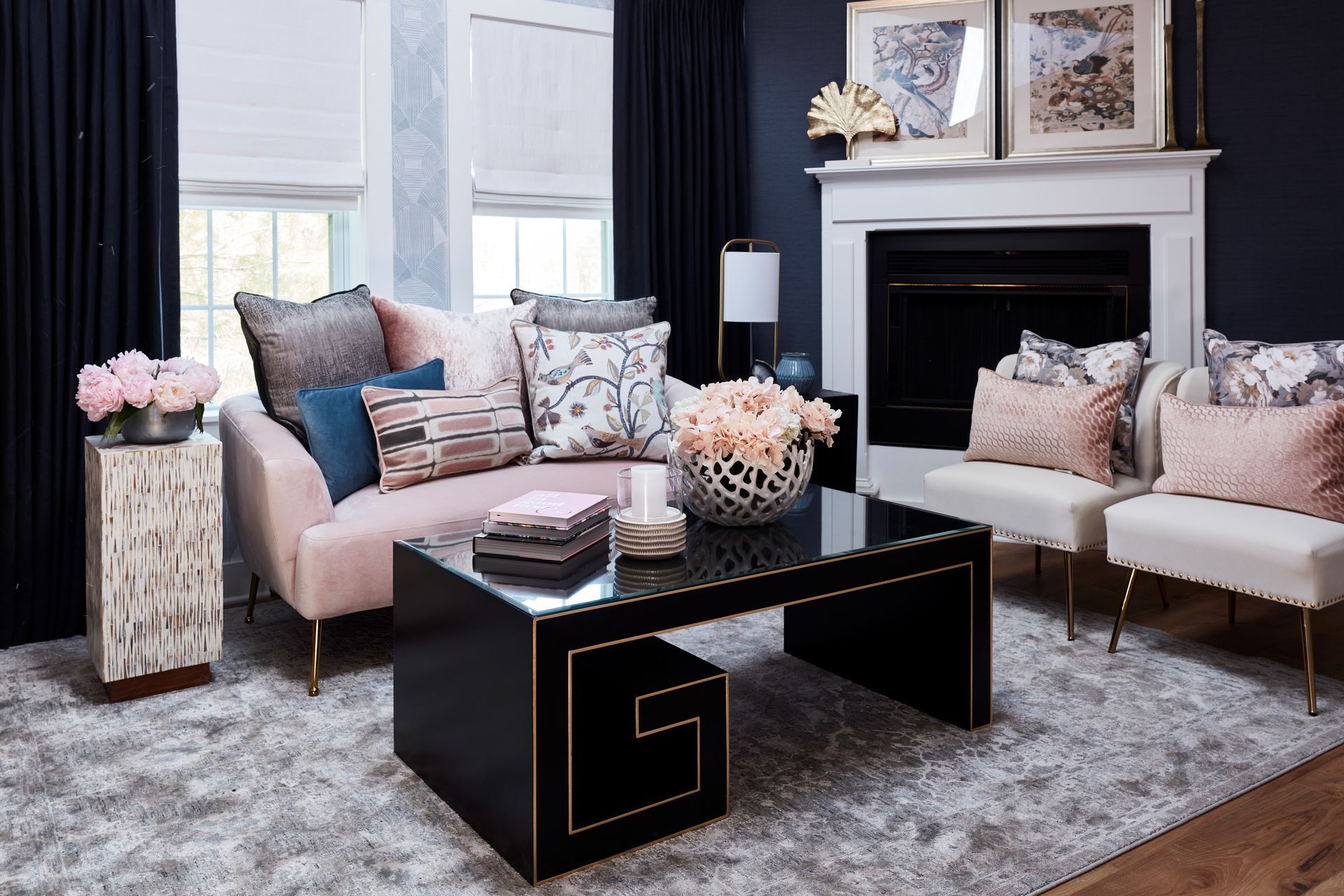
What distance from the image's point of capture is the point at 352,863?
2043mm

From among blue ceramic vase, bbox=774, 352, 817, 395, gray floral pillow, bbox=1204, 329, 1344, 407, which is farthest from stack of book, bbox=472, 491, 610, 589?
blue ceramic vase, bbox=774, 352, 817, 395

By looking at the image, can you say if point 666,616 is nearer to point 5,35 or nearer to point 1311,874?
point 1311,874

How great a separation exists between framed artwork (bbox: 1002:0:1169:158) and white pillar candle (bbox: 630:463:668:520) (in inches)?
117

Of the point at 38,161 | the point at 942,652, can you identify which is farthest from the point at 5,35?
the point at 942,652

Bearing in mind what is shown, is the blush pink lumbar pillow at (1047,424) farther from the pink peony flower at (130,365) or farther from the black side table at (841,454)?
the pink peony flower at (130,365)

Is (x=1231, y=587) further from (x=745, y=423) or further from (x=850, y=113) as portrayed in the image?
(x=850, y=113)

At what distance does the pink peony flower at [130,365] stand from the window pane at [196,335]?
971 mm

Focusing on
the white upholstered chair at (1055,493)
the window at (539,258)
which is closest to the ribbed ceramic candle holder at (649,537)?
the white upholstered chair at (1055,493)

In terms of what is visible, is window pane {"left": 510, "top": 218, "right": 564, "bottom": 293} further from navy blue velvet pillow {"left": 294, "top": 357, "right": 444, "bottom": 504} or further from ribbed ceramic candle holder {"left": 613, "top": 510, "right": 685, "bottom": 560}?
ribbed ceramic candle holder {"left": 613, "top": 510, "right": 685, "bottom": 560}

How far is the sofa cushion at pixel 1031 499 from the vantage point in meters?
3.34

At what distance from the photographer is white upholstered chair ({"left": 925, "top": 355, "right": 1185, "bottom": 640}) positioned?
3344 millimetres

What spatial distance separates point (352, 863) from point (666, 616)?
744mm

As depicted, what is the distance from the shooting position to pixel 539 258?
186 inches

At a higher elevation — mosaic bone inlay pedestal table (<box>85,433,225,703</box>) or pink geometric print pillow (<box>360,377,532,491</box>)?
pink geometric print pillow (<box>360,377,532,491</box>)
